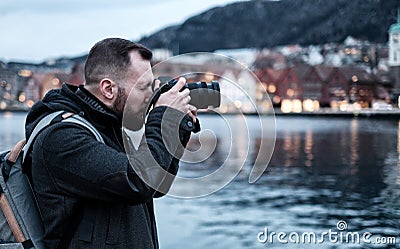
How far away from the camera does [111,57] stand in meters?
1.47

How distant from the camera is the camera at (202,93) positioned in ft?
5.09

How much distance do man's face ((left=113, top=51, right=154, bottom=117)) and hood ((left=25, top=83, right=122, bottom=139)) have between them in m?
0.03

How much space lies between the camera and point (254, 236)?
22.2 ft

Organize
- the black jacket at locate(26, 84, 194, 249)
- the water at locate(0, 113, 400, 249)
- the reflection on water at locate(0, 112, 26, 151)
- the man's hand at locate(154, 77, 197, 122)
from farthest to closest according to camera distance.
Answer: the reflection on water at locate(0, 112, 26, 151)
the water at locate(0, 113, 400, 249)
the man's hand at locate(154, 77, 197, 122)
the black jacket at locate(26, 84, 194, 249)

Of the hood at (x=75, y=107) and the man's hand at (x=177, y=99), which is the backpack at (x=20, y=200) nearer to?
the hood at (x=75, y=107)

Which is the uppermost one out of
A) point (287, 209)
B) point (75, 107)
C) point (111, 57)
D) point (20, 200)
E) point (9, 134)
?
point (111, 57)

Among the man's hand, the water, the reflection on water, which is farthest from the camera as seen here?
the reflection on water

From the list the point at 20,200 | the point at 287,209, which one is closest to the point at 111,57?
the point at 20,200

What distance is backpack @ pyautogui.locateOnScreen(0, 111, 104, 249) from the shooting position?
1410 millimetres

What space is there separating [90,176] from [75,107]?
193 millimetres

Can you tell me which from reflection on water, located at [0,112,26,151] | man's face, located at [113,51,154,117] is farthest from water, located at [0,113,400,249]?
reflection on water, located at [0,112,26,151]

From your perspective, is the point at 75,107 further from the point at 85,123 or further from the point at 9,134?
the point at 9,134

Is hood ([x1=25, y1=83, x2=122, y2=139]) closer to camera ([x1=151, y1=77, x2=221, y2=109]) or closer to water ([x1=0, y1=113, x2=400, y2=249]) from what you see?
camera ([x1=151, y1=77, x2=221, y2=109])

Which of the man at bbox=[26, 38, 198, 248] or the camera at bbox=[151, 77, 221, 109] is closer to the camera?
the man at bbox=[26, 38, 198, 248]
